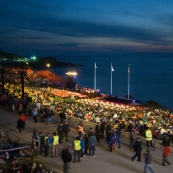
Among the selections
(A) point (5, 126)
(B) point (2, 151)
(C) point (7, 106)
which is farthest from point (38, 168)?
(C) point (7, 106)

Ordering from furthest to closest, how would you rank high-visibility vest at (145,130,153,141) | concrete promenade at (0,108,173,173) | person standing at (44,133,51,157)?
high-visibility vest at (145,130,153,141) < person standing at (44,133,51,157) < concrete promenade at (0,108,173,173)

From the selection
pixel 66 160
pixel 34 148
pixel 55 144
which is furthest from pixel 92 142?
pixel 34 148

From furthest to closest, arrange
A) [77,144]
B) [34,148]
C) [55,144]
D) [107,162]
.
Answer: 1. [55,144]
2. [107,162]
3. [34,148]
4. [77,144]

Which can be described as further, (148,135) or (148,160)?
(148,135)

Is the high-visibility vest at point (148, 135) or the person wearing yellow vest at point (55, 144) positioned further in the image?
the high-visibility vest at point (148, 135)

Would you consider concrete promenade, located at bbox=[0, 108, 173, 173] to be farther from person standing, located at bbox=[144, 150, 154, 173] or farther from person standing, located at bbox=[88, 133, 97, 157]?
person standing, located at bbox=[144, 150, 154, 173]

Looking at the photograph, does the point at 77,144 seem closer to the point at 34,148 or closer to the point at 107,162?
the point at 107,162

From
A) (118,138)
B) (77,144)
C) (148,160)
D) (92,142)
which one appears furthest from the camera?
(118,138)

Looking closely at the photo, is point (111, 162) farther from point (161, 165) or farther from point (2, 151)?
point (2, 151)

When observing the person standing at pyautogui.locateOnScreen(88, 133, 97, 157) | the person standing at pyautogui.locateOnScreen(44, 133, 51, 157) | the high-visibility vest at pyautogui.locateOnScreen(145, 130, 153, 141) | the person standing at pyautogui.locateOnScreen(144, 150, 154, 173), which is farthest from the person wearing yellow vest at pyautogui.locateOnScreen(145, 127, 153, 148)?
the person standing at pyautogui.locateOnScreen(44, 133, 51, 157)

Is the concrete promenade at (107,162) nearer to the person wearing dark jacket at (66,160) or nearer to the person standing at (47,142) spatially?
the person standing at (47,142)

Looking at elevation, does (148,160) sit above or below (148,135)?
below

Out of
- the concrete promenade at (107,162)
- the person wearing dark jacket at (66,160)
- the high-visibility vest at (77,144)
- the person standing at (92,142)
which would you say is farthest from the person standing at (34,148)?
the person standing at (92,142)

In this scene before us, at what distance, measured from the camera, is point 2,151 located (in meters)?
11.1
